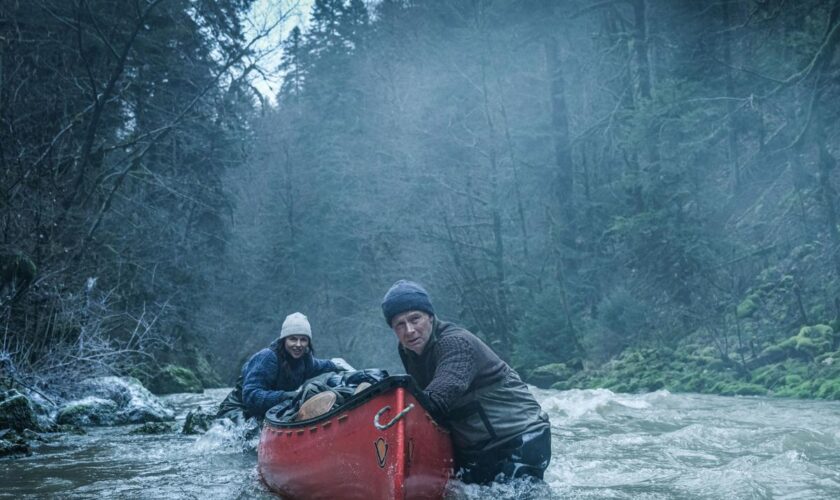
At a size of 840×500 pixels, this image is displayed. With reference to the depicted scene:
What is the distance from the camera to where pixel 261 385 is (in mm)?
7641

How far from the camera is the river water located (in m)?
5.73

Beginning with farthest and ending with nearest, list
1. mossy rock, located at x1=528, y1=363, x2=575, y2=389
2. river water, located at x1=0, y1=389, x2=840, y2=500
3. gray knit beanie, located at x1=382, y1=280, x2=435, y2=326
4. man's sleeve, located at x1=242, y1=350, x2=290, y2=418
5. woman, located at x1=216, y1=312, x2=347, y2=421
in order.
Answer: mossy rock, located at x1=528, y1=363, x2=575, y2=389, woman, located at x1=216, y1=312, x2=347, y2=421, man's sleeve, located at x1=242, y1=350, x2=290, y2=418, river water, located at x1=0, y1=389, x2=840, y2=500, gray knit beanie, located at x1=382, y1=280, x2=435, y2=326

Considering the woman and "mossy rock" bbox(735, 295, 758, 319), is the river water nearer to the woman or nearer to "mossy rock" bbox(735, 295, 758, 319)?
the woman

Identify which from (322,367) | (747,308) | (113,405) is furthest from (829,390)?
(113,405)

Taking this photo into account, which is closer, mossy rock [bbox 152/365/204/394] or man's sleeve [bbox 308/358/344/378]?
man's sleeve [bbox 308/358/344/378]

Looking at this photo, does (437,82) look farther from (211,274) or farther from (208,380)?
(208,380)

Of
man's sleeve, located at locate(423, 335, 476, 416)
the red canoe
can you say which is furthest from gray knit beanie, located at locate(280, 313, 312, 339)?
man's sleeve, located at locate(423, 335, 476, 416)

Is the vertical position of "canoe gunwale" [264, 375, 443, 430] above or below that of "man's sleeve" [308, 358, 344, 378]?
above

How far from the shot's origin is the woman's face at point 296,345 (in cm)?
798

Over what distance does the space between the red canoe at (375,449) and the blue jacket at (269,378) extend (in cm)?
238

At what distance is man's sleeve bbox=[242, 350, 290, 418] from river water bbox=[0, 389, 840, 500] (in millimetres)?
589

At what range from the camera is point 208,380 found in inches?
808

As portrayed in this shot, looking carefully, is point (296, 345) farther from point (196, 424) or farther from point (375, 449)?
point (375, 449)

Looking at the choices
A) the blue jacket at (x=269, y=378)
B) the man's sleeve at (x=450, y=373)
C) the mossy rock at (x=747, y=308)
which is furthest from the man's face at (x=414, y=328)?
the mossy rock at (x=747, y=308)
